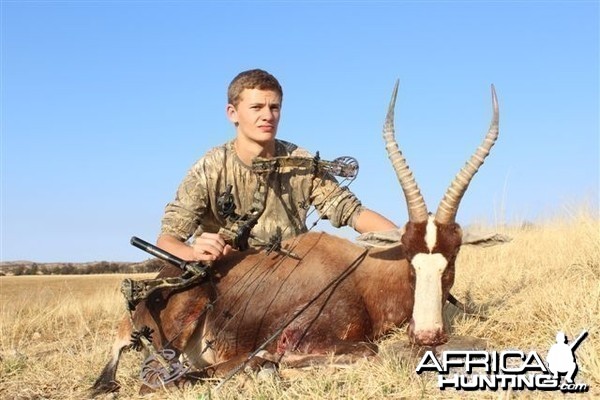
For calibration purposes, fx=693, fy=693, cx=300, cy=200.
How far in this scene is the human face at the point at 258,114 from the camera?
21.0 feet

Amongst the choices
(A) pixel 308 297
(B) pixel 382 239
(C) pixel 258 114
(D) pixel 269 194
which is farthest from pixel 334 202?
(A) pixel 308 297

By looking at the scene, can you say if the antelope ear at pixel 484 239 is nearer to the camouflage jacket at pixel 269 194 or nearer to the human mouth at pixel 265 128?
the camouflage jacket at pixel 269 194

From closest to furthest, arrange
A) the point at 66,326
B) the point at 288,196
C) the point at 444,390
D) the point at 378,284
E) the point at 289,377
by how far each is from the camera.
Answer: the point at 444,390, the point at 289,377, the point at 378,284, the point at 288,196, the point at 66,326

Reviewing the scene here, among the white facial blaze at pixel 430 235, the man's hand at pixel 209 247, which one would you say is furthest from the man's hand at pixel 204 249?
the white facial blaze at pixel 430 235

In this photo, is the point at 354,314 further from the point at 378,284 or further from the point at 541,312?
the point at 541,312

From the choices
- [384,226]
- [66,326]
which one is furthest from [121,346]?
[66,326]

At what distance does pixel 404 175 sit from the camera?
526 centimetres

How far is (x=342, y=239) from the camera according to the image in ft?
19.7

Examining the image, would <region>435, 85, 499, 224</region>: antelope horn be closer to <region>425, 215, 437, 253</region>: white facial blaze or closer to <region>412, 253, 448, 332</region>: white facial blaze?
<region>425, 215, 437, 253</region>: white facial blaze

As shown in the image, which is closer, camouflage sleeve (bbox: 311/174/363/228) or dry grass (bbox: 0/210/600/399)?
dry grass (bbox: 0/210/600/399)

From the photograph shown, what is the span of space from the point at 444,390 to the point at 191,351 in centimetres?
232

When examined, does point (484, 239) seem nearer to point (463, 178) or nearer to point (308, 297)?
point (463, 178)

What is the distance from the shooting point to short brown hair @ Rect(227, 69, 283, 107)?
6.41 meters
